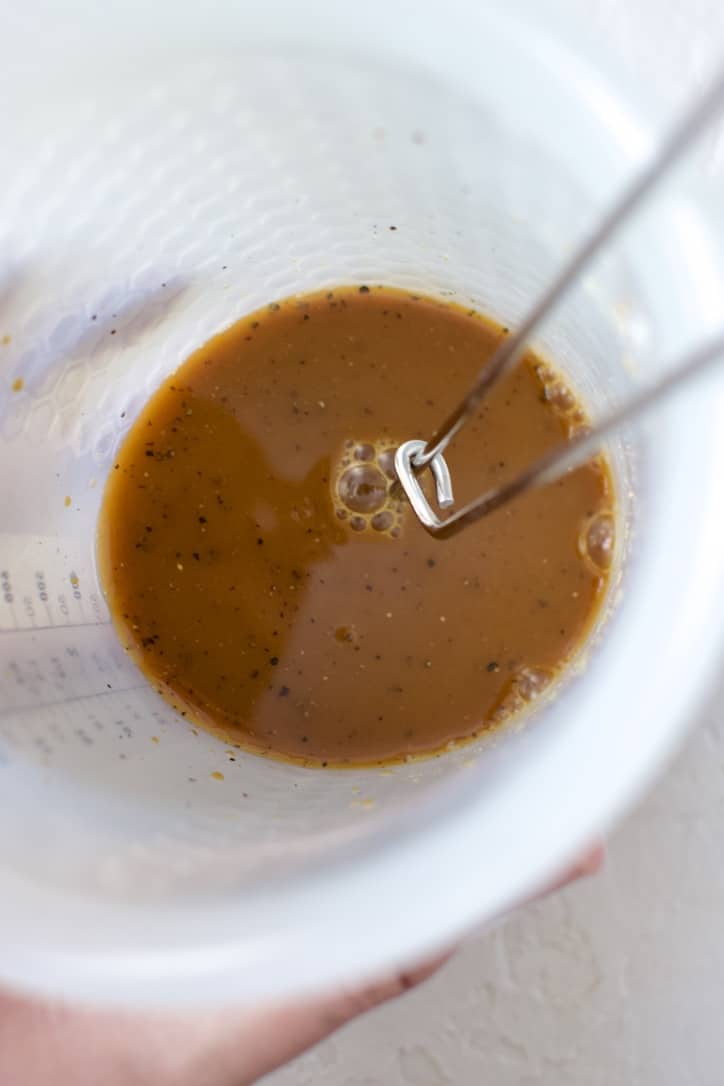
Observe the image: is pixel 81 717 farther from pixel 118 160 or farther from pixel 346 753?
pixel 118 160

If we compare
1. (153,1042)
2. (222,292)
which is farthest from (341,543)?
(153,1042)

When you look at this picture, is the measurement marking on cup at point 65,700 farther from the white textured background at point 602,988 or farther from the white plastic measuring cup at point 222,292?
the white textured background at point 602,988

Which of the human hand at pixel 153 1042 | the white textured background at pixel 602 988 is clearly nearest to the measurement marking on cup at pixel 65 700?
the human hand at pixel 153 1042

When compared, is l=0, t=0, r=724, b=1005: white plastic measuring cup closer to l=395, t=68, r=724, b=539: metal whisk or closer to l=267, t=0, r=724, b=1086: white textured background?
l=395, t=68, r=724, b=539: metal whisk

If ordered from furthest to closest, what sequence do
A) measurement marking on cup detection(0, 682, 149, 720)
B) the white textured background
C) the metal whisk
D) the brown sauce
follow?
the white textured background → the brown sauce → measurement marking on cup detection(0, 682, 149, 720) → the metal whisk

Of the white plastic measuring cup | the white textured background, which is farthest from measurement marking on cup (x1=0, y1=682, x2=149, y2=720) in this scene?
the white textured background

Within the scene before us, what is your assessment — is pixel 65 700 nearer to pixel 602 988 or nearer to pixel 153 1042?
pixel 153 1042
